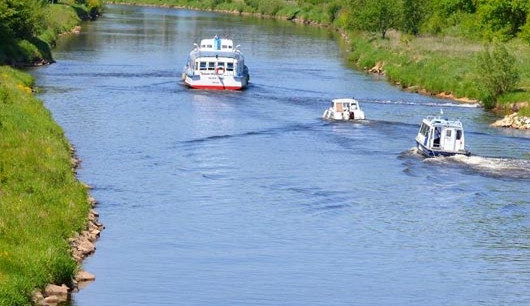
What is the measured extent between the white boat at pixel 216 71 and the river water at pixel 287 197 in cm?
113

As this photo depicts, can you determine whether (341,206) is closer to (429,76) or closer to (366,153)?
(366,153)

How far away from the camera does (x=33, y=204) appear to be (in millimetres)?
30641

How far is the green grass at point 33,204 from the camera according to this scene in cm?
2511

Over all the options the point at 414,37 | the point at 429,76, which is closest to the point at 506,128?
the point at 429,76

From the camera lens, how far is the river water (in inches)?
1121

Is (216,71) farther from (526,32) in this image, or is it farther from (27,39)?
(526,32)

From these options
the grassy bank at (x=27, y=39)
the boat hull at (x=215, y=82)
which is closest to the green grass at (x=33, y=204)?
the boat hull at (x=215, y=82)

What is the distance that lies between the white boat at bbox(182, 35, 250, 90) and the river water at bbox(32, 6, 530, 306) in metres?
1.13

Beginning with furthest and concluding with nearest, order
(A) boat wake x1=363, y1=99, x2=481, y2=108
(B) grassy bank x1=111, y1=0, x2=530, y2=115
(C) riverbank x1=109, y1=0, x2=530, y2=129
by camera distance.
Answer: (B) grassy bank x1=111, y1=0, x2=530, y2=115
(C) riverbank x1=109, y1=0, x2=530, y2=129
(A) boat wake x1=363, y1=99, x2=481, y2=108

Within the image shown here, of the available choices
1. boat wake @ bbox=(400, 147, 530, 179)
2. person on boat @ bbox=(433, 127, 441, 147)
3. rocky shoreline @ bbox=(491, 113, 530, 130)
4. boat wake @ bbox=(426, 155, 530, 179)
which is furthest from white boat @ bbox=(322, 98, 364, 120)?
boat wake @ bbox=(426, 155, 530, 179)

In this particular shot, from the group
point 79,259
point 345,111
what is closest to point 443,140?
point 345,111

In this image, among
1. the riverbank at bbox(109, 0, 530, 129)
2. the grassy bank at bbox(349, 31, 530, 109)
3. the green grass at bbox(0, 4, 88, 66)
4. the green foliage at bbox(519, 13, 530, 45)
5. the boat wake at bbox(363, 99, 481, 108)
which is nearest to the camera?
the boat wake at bbox(363, 99, 481, 108)

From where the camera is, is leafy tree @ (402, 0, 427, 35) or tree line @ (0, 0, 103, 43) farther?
leafy tree @ (402, 0, 427, 35)

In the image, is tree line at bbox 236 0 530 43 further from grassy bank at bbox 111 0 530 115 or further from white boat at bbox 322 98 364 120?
white boat at bbox 322 98 364 120
